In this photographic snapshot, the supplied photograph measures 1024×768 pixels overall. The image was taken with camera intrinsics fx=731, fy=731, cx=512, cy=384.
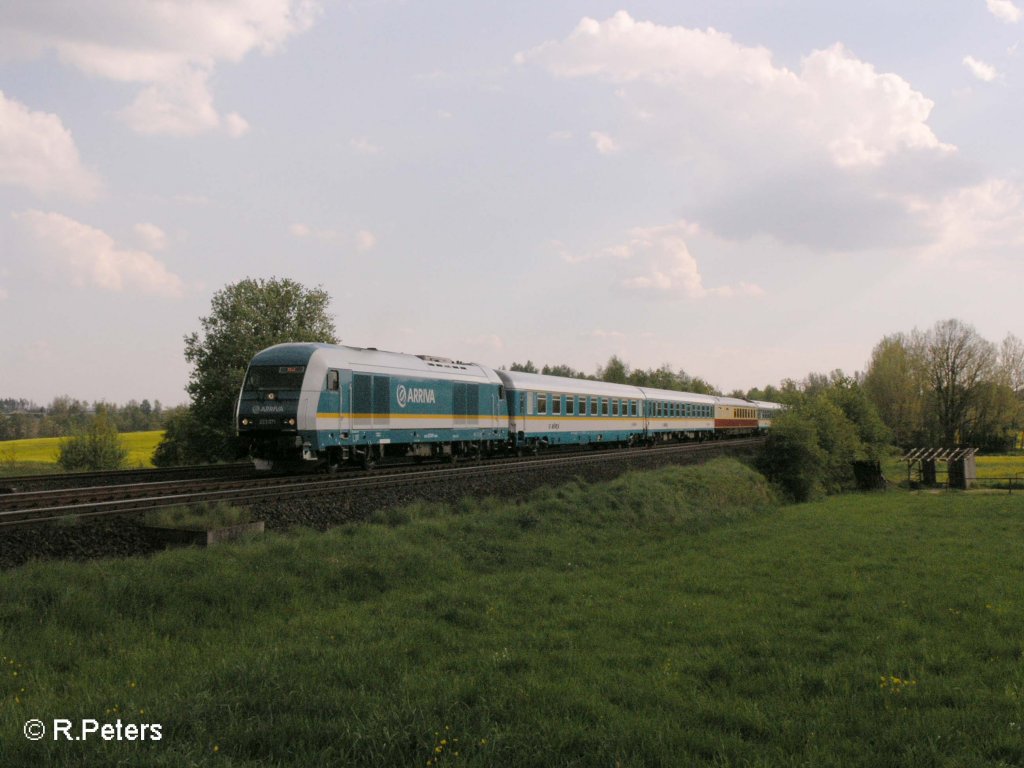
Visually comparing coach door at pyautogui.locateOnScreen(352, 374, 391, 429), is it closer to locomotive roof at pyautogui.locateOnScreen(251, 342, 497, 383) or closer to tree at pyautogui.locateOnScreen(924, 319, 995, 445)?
locomotive roof at pyautogui.locateOnScreen(251, 342, 497, 383)

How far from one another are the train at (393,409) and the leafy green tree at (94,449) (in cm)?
3236

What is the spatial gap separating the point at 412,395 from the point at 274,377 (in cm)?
501

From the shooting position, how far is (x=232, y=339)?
154 feet

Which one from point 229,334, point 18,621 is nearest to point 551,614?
point 18,621

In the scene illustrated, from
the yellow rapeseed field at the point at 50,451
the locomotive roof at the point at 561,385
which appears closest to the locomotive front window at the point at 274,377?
the locomotive roof at the point at 561,385

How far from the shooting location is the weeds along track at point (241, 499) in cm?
1173

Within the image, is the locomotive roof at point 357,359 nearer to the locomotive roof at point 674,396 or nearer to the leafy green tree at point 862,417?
the locomotive roof at point 674,396

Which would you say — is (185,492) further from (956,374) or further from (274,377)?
(956,374)

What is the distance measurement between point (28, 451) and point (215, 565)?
233 feet

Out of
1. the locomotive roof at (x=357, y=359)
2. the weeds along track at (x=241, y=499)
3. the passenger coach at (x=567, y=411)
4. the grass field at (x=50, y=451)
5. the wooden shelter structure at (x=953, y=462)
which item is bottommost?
the wooden shelter structure at (x=953, y=462)

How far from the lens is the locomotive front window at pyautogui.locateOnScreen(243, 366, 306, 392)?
19.7 m

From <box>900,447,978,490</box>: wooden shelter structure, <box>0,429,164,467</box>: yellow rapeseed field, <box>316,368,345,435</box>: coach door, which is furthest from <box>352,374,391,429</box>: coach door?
<box>900,447,978,490</box>: wooden shelter structure

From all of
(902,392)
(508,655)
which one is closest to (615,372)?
(902,392)

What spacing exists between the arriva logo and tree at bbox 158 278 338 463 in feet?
75.3
